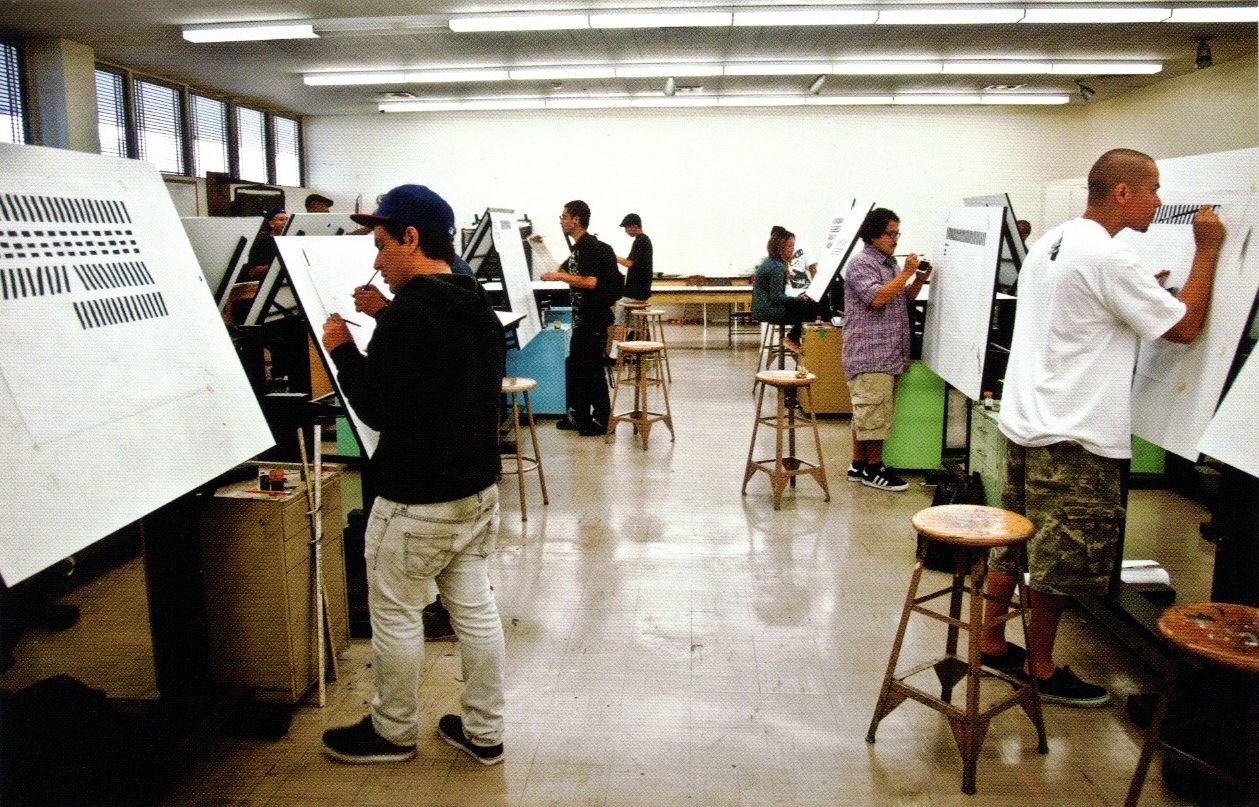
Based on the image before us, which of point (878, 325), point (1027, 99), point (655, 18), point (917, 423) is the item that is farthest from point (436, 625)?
point (1027, 99)

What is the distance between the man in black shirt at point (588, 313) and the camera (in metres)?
6.10

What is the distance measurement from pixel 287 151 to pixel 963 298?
36.9ft

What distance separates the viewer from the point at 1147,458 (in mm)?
5105

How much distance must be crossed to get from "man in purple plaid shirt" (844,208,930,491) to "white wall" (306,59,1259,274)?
8044mm

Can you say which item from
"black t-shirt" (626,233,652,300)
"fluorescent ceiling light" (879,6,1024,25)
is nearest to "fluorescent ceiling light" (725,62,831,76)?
"fluorescent ceiling light" (879,6,1024,25)

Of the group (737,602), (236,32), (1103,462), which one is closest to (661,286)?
(236,32)

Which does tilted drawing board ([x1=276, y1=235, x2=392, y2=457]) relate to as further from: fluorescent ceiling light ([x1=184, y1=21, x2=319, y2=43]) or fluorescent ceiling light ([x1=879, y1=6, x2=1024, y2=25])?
→ fluorescent ceiling light ([x1=879, y1=6, x2=1024, y2=25])

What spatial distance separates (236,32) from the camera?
25.1 feet

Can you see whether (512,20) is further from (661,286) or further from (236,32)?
(661,286)

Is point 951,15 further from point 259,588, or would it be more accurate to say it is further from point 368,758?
point 368,758

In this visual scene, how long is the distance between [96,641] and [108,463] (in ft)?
5.95

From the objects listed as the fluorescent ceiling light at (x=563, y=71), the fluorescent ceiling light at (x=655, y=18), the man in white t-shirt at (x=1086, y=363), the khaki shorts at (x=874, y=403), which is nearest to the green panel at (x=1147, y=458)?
the khaki shorts at (x=874, y=403)

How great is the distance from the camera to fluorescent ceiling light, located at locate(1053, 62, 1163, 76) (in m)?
9.52

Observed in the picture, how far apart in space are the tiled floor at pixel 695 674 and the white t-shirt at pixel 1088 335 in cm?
93
